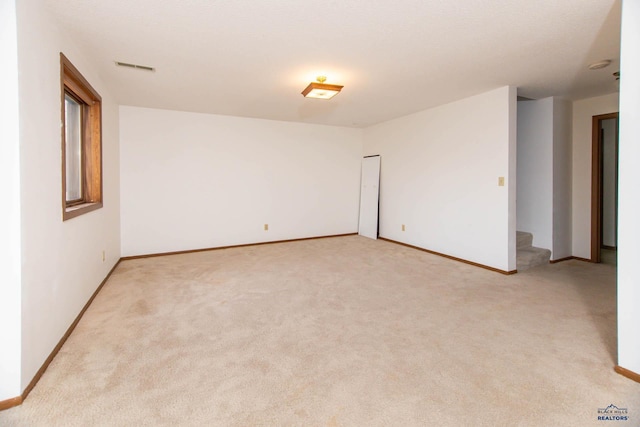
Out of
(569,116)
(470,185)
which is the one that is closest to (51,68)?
(470,185)

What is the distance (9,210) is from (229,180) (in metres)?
4.04

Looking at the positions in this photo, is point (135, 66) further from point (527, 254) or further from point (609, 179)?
point (609, 179)

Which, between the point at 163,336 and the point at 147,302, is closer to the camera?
the point at 163,336

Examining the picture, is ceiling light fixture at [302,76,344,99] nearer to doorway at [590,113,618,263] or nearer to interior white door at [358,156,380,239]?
interior white door at [358,156,380,239]

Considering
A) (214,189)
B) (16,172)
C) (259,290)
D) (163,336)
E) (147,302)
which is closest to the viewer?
(16,172)

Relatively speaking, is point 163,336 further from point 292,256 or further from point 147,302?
point 292,256


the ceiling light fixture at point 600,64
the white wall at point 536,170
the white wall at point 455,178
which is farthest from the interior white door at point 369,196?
the ceiling light fixture at point 600,64

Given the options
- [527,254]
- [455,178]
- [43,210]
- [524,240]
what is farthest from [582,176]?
[43,210]

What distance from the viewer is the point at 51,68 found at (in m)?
2.29

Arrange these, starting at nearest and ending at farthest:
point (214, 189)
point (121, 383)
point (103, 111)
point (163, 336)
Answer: point (121, 383), point (163, 336), point (103, 111), point (214, 189)

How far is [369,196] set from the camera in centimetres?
678

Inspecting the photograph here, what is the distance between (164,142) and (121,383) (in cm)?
417

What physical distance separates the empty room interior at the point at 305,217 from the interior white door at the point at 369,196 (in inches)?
9.3

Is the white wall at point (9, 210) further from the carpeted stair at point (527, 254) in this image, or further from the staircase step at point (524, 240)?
the staircase step at point (524, 240)
